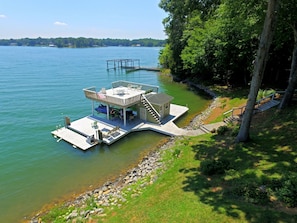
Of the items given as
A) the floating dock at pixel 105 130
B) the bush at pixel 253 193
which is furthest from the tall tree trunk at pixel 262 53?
the floating dock at pixel 105 130

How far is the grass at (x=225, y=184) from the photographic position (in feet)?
23.5

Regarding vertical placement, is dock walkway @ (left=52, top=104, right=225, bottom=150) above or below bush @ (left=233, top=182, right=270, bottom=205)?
below

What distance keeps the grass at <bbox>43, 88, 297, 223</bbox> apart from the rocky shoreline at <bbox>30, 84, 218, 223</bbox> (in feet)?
1.38

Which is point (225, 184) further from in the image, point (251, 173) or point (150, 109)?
point (150, 109)

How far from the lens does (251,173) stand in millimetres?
9445

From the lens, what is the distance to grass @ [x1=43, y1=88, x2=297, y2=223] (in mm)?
7148

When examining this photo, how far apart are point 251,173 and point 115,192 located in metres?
6.83

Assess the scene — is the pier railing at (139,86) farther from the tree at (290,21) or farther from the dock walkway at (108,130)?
the tree at (290,21)

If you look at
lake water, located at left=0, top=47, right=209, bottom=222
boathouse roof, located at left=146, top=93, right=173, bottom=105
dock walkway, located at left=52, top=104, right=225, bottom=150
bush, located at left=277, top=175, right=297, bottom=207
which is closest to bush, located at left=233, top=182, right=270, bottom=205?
bush, located at left=277, top=175, right=297, bottom=207

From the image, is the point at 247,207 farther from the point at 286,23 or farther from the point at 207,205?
the point at 286,23

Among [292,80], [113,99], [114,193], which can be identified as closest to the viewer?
[114,193]

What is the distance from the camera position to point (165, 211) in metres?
7.96

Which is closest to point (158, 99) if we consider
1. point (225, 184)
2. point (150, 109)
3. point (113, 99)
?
point (150, 109)

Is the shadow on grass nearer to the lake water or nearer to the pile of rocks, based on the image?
the pile of rocks
